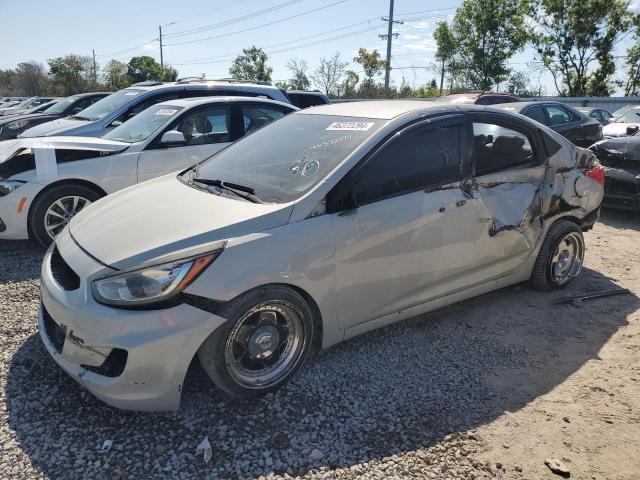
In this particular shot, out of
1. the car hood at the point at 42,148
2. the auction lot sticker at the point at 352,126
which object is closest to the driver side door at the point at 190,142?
the car hood at the point at 42,148

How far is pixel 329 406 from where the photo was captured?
111 inches

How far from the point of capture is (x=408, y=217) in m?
3.20

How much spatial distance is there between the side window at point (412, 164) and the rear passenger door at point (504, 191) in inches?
8.8

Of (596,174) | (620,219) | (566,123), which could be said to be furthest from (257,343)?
(566,123)

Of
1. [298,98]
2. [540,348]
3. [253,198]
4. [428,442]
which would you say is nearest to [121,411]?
[253,198]

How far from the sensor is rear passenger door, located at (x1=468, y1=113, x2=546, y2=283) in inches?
144

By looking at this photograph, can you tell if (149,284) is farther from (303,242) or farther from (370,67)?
(370,67)

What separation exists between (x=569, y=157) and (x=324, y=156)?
2.40m

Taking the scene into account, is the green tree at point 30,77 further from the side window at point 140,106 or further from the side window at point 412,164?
the side window at point 412,164

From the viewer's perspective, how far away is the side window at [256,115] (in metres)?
6.39

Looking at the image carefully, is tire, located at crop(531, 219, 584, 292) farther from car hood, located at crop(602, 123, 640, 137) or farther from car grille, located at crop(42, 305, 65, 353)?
car hood, located at crop(602, 123, 640, 137)

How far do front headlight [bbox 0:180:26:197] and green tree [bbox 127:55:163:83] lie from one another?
62.2m

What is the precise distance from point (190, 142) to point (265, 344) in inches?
150

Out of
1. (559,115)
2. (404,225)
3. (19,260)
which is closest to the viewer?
(404,225)
